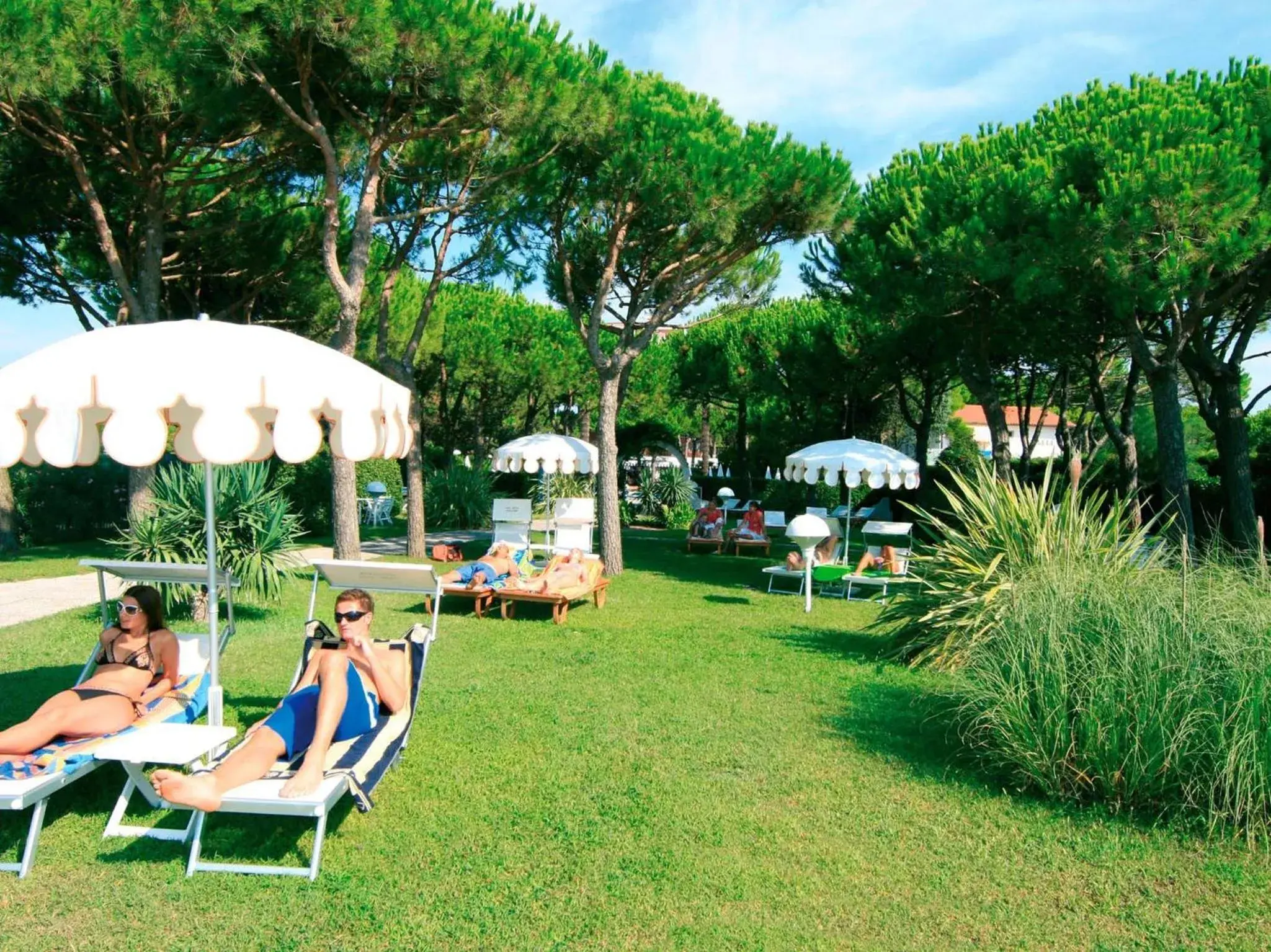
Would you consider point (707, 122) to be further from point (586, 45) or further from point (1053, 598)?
point (1053, 598)

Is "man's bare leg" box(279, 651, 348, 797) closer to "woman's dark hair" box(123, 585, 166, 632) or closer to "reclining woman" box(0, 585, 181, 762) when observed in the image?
"reclining woman" box(0, 585, 181, 762)

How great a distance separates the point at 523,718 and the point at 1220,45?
1086 centimetres

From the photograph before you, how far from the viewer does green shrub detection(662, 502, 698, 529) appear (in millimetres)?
20500

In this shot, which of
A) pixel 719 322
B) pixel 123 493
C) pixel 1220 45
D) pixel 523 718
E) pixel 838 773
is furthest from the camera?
pixel 719 322

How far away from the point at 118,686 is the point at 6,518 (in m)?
10.9

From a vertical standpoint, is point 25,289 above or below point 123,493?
above

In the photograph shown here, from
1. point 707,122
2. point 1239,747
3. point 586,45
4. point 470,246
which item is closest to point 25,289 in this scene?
point 470,246

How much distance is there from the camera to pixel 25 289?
43.3 ft

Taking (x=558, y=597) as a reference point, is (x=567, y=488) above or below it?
above

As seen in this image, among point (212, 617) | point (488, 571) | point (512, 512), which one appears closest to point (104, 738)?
point (212, 617)

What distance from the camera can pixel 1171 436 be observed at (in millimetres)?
10891

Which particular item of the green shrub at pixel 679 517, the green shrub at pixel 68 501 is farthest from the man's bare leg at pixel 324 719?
the green shrub at pixel 679 517

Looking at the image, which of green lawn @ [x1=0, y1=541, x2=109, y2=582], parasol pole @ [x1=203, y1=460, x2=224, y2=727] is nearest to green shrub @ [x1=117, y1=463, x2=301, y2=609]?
green lawn @ [x1=0, y1=541, x2=109, y2=582]

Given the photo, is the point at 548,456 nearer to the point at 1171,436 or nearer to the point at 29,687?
the point at 29,687
